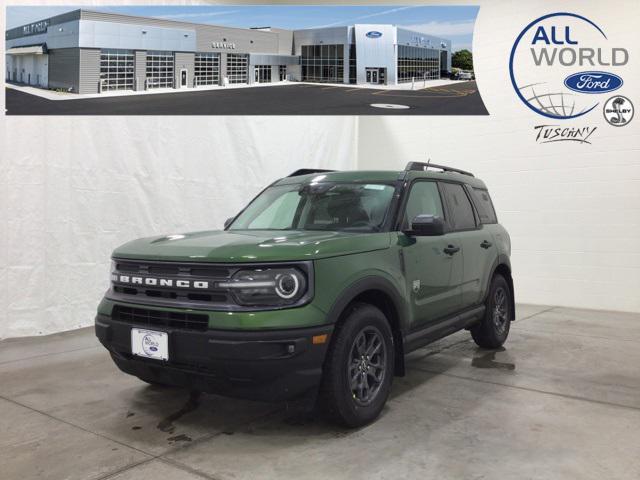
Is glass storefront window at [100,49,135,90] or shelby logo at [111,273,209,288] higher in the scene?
glass storefront window at [100,49,135,90]

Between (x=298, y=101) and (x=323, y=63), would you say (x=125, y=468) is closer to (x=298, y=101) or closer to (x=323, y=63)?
(x=298, y=101)

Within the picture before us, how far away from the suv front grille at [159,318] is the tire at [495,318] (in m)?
3.23

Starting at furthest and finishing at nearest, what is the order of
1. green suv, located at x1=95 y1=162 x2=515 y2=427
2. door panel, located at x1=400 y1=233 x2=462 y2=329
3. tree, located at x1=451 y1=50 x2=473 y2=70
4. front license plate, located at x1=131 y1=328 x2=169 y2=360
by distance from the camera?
tree, located at x1=451 y1=50 x2=473 y2=70 < door panel, located at x1=400 y1=233 x2=462 y2=329 < front license plate, located at x1=131 y1=328 x2=169 y2=360 < green suv, located at x1=95 y1=162 x2=515 y2=427

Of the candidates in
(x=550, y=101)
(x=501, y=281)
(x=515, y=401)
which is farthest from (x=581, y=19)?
(x=515, y=401)

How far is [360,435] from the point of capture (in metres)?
3.41

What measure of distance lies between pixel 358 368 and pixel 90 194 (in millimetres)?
4550

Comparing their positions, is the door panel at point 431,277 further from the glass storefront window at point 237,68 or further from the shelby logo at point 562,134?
the shelby logo at point 562,134

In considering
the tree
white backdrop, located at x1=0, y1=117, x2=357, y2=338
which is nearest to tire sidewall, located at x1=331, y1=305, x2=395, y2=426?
white backdrop, located at x1=0, y1=117, x2=357, y2=338

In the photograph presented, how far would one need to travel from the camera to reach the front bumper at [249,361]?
9.93 feet

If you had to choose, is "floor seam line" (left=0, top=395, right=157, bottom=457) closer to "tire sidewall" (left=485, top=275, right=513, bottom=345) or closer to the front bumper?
the front bumper

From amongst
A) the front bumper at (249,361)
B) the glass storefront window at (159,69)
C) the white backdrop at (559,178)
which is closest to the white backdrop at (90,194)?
the glass storefront window at (159,69)

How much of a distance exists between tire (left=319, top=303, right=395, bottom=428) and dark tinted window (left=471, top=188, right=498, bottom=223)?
2275mm

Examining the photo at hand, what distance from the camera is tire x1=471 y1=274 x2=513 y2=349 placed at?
554cm

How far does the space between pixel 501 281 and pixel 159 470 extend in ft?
13.1
